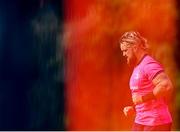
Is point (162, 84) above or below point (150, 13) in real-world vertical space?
below

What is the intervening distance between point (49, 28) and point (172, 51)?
0.65 meters

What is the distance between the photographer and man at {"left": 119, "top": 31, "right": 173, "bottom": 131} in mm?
2611

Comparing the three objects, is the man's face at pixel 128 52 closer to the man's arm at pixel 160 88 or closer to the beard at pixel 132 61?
the beard at pixel 132 61

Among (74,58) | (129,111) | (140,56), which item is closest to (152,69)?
(140,56)

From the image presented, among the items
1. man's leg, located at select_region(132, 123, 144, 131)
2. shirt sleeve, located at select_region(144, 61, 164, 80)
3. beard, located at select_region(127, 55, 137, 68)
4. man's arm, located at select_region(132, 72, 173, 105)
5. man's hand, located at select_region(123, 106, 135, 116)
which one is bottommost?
man's leg, located at select_region(132, 123, 144, 131)

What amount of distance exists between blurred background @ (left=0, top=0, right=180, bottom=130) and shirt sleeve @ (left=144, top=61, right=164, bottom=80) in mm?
32

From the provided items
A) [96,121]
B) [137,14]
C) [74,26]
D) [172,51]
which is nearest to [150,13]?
[137,14]

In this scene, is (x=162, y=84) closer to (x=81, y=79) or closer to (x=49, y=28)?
(x=81, y=79)

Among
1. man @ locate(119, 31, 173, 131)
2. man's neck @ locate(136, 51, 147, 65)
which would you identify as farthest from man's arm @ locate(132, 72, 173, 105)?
man's neck @ locate(136, 51, 147, 65)

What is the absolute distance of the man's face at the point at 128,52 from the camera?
8.74 ft

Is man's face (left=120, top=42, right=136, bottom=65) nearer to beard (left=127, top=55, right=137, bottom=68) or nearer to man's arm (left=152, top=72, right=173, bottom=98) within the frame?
beard (left=127, top=55, right=137, bottom=68)

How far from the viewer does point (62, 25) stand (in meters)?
2.64

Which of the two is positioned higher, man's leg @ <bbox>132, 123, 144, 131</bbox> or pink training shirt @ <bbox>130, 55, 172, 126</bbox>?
pink training shirt @ <bbox>130, 55, 172, 126</bbox>

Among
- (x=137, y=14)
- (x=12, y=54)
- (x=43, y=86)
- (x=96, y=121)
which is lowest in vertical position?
→ (x=96, y=121)
